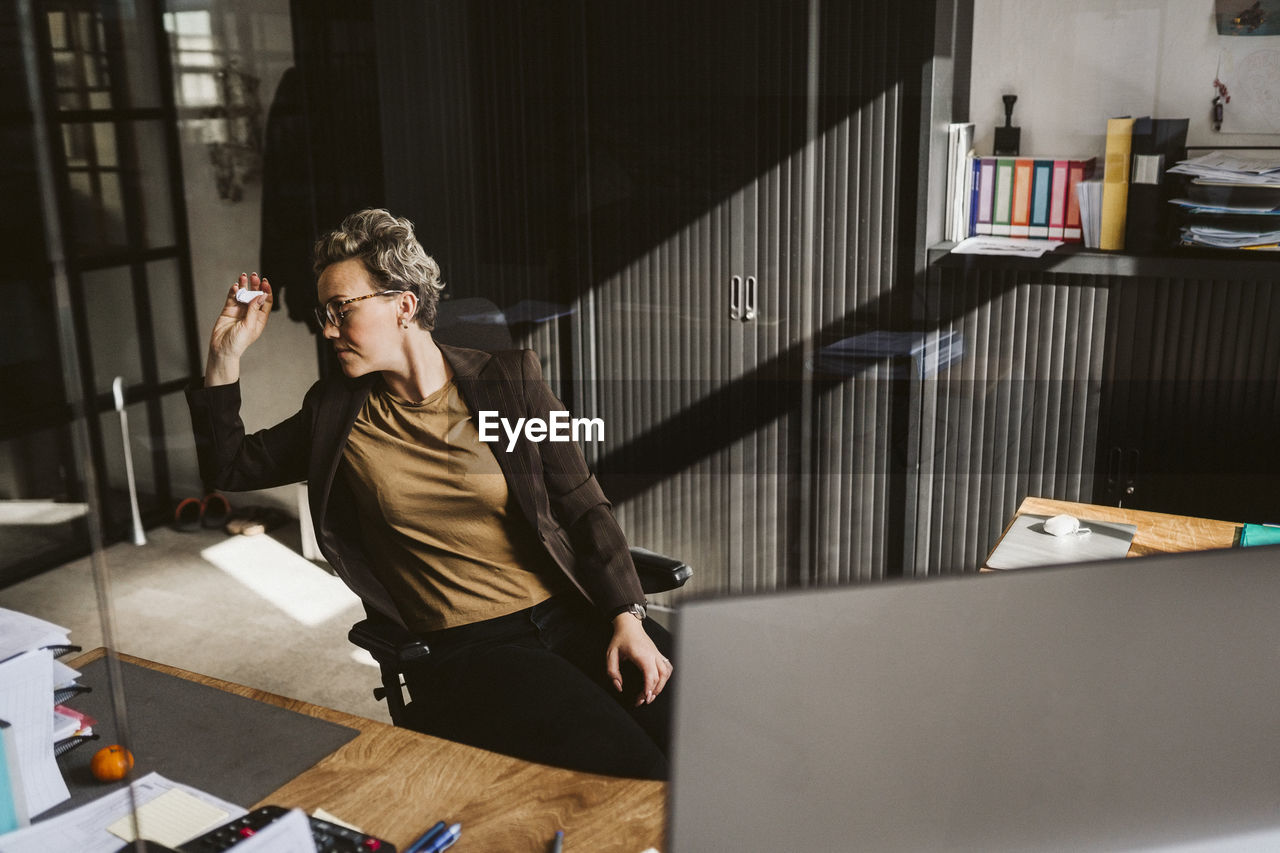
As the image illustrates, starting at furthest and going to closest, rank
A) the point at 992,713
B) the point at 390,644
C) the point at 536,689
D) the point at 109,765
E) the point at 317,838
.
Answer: the point at 536,689 < the point at 390,644 < the point at 109,765 < the point at 317,838 < the point at 992,713

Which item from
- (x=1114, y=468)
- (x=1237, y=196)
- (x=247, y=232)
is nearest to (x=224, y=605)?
(x=247, y=232)

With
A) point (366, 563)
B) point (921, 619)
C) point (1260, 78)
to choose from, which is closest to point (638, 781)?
point (921, 619)

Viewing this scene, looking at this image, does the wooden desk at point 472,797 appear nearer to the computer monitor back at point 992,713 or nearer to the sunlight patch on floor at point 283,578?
the computer monitor back at point 992,713

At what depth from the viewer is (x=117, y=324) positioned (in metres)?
2.08

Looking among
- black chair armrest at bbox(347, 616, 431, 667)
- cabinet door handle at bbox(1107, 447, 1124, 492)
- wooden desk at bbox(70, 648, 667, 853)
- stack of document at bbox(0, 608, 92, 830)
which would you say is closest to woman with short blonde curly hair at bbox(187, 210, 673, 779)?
black chair armrest at bbox(347, 616, 431, 667)

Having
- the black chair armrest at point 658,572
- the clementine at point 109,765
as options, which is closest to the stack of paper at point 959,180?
the black chair armrest at point 658,572

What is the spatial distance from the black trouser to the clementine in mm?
663

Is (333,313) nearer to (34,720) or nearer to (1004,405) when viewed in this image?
(34,720)

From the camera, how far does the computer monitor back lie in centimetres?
66

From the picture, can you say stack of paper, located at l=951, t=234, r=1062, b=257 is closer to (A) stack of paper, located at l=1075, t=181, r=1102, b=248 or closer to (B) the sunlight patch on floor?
(A) stack of paper, located at l=1075, t=181, r=1102, b=248

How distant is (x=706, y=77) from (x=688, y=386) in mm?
696

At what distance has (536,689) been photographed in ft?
6.60

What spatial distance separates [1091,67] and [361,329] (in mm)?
1616

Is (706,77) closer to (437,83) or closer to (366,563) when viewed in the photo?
(437,83)
